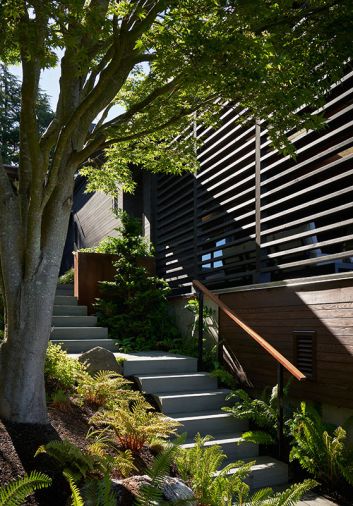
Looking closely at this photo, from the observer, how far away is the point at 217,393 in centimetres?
664

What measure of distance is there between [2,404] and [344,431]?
10.4 ft

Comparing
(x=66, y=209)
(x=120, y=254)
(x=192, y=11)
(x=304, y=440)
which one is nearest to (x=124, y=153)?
(x=66, y=209)

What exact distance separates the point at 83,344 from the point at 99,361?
1551 mm

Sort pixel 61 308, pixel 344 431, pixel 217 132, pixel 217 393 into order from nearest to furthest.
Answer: pixel 344 431 < pixel 217 393 < pixel 217 132 < pixel 61 308

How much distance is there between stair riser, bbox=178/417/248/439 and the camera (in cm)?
586

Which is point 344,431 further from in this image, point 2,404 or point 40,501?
point 2,404

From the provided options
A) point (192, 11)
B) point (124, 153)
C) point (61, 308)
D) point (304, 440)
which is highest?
point (192, 11)

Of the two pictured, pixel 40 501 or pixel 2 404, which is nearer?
pixel 40 501

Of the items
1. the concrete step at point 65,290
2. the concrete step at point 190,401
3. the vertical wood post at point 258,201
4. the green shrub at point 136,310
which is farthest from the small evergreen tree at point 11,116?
the concrete step at point 190,401

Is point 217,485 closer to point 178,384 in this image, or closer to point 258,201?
point 178,384

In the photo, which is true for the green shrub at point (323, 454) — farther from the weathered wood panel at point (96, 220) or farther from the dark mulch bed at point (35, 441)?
the weathered wood panel at point (96, 220)

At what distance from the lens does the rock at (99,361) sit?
6559 millimetres

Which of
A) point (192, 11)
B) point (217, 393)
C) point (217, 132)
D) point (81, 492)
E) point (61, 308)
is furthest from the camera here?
point (61, 308)

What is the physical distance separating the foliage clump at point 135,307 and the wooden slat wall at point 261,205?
0.71 metres
